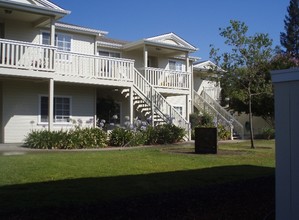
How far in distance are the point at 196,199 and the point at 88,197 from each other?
1998 mm

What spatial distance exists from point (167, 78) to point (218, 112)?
16.7ft

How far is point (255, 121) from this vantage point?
35688 mm

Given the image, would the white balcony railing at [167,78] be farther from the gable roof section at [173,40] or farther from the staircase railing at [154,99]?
the gable roof section at [173,40]

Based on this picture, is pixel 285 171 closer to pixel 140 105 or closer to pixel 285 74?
pixel 285 74

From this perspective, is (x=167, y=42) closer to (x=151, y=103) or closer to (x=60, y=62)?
(x=151, y=103)

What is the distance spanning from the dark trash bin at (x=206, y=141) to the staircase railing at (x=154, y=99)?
19.5ft

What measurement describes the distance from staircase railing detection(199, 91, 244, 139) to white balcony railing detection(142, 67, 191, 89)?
431 centimetres

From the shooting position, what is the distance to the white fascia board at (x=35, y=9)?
17.8 metres

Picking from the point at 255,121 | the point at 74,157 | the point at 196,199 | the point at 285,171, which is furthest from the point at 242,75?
the point at 255,121

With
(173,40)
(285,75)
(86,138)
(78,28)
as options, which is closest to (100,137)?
(86,138)

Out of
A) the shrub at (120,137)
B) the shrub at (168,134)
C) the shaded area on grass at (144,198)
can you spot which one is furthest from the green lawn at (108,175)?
the shrub at (168,134)

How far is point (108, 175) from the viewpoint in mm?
10227

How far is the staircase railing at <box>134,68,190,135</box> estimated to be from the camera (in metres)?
23.0

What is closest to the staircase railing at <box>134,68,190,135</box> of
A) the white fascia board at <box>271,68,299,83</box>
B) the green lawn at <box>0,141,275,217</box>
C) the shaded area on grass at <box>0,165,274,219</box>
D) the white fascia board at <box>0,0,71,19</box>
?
the white fascia board at <box>0,0,71,19</box>
